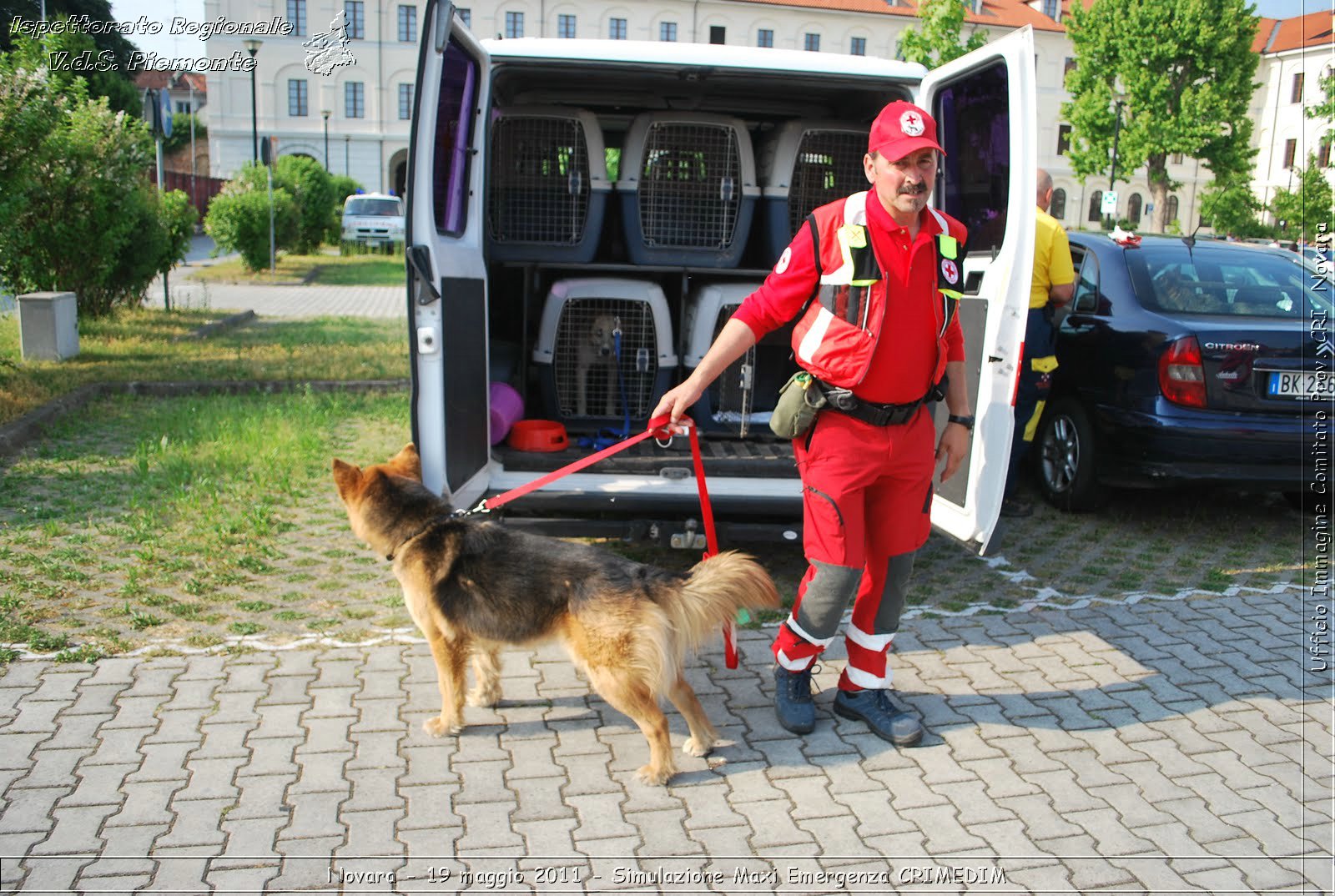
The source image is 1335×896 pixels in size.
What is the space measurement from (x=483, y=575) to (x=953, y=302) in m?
2.04

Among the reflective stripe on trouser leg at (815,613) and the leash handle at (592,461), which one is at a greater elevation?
the leash handle at (592,461)

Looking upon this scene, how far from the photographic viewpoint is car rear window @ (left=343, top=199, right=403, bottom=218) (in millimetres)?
32031

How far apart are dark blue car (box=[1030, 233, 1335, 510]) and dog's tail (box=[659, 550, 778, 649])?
13.0 feet

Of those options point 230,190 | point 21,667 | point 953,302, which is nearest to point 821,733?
point 953,302

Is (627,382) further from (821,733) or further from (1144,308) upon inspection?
(1144,308)

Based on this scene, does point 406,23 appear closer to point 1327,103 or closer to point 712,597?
point 1327,103

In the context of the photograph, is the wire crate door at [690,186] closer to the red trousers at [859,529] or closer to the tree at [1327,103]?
the red trousers at [859,529]

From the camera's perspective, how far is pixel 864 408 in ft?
11.8


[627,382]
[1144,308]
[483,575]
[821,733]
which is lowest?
[821,733]

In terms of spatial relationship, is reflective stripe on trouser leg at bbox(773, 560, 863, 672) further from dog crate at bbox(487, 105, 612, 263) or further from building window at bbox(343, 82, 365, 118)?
building window at bbox(343, 82, 365, 118)

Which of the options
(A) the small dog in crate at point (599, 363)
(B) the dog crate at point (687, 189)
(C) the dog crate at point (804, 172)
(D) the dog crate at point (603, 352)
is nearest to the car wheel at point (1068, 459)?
(C) the dog crate at point (804, 172)

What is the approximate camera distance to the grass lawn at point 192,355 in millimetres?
9623

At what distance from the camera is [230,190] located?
23312 mm

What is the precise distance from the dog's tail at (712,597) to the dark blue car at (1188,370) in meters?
3.95
